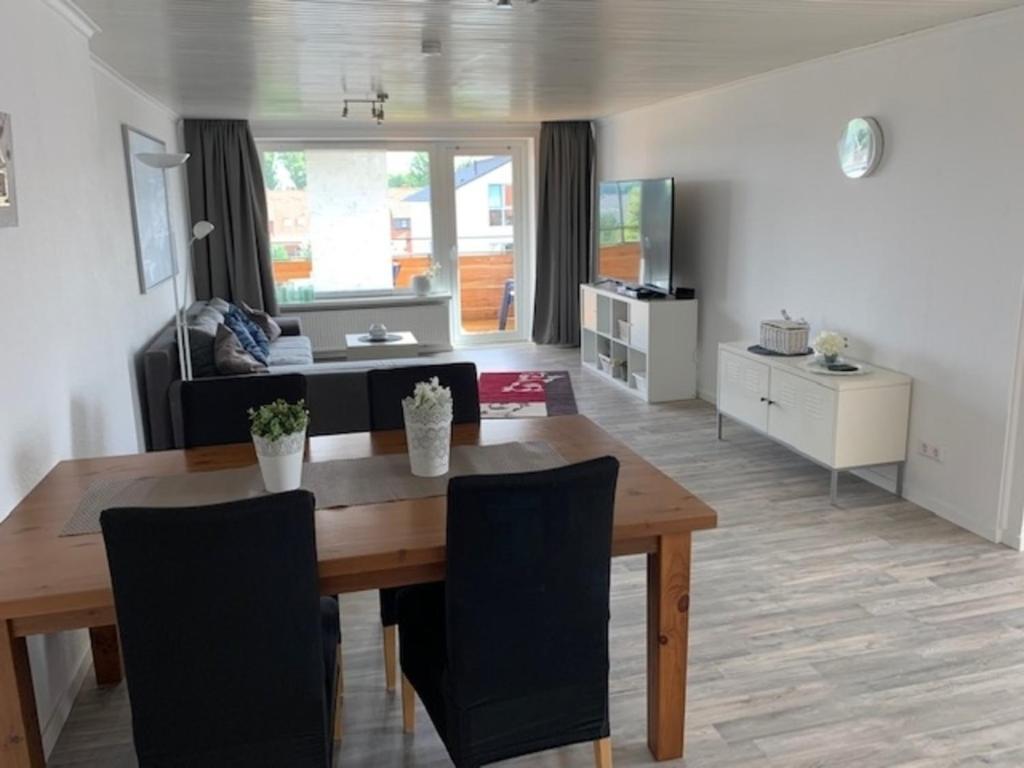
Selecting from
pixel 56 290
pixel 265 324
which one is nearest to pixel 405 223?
pixel 265 324

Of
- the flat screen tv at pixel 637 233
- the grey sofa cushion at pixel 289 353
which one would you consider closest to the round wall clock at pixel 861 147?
the flat screen tv at pixel 637 233

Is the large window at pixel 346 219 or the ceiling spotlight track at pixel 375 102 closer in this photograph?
the ceiling spotlight track at pixel 375 102

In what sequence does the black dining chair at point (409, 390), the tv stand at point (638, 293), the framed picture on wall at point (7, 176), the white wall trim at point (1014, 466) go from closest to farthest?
the framed picture on wall at point (7, 176), the black dining chair at point (409, 390), the white wall trim at point (1014, 466), the tv stand at point (638, 293)

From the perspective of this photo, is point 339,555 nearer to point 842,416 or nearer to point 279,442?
point 279,442

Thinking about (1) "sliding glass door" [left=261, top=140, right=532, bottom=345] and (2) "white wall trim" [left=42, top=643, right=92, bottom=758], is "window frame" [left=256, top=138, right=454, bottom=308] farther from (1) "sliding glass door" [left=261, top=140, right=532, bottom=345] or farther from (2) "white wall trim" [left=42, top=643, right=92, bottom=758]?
(2) "white wall trim" [left=42, top=643, right=92, bottom=758]

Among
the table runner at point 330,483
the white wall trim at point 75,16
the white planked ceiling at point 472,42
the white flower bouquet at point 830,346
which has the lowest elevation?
the table runner at point 330,483

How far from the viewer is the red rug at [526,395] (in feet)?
20.2

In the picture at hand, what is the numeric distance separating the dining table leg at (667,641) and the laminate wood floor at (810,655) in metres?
0.10

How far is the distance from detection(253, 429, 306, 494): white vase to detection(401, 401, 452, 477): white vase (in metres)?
0.32

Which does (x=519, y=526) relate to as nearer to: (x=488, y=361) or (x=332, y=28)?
(x=332, y=28)

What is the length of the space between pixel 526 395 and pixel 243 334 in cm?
224

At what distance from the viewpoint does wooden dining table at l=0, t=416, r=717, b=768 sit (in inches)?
69.6

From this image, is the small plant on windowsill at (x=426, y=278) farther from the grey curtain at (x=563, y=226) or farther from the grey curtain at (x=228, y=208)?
the grey curtain at (x=228, y=208)

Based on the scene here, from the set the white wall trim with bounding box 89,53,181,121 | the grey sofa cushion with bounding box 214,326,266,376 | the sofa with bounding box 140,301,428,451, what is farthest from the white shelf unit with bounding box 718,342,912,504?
the white wall trim with bounding box 89,53,181,121
